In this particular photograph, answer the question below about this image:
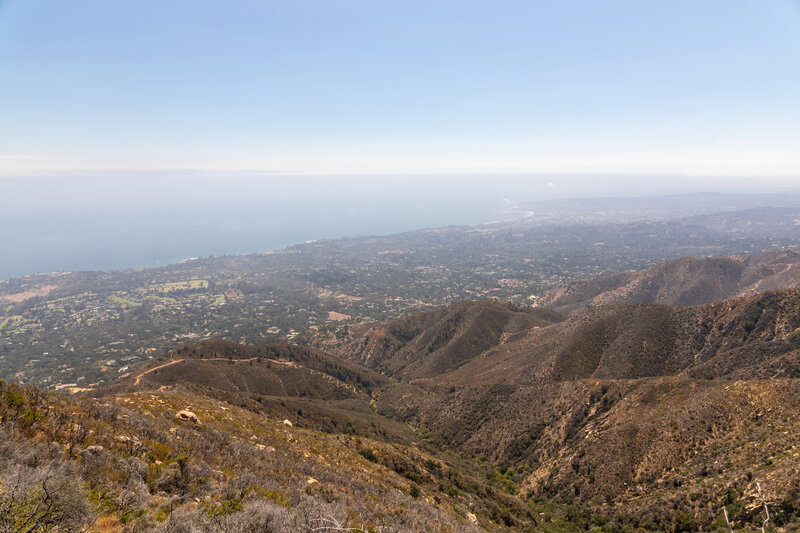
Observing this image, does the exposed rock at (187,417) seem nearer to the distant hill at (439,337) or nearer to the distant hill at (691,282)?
the distant hill at (439,337)

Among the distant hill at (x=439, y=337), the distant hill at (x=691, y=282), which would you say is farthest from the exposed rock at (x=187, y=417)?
the distant hill at (x=691, y=282)

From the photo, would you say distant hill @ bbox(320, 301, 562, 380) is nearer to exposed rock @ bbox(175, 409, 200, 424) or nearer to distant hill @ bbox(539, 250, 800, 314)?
distant hill @ bbox(539, 250, 800, 314)

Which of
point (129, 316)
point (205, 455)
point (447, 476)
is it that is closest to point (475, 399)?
point (447, 476)

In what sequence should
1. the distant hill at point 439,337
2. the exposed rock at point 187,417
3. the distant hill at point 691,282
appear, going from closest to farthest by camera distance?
the exposed rock at point 187,417
the distant hill at point 439,337
the distant hill at point 691,282

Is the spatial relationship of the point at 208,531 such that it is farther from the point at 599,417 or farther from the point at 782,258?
the point at 782,258

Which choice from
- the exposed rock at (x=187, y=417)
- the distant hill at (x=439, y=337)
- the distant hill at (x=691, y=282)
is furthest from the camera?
the distant hill at (x=691, y=282)

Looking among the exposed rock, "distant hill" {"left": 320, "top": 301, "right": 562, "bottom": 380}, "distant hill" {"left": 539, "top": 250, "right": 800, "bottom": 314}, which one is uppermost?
the exposed rock

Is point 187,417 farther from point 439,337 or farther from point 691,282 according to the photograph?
point 691,282

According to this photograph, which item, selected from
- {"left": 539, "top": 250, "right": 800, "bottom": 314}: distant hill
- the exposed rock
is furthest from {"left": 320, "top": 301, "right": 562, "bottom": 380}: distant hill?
the exposed rock

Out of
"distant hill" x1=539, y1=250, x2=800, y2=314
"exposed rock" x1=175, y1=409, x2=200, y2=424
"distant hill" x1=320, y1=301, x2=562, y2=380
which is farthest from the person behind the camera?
"distant hill" x1=539, y1=250, x2=800, y2=314
